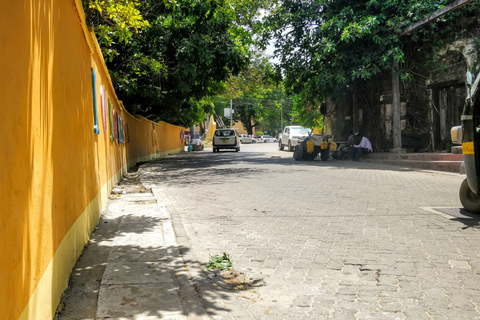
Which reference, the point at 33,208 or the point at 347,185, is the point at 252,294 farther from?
the point at 347,185

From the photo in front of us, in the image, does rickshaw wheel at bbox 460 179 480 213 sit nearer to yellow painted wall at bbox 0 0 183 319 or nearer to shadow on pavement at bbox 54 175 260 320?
shadow on pavement at bbox 54 175 260 320

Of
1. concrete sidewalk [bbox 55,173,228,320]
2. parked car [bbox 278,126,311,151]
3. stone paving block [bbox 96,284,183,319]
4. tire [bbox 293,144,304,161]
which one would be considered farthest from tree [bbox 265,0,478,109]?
stone paving block [bbox 96,284,183,319]

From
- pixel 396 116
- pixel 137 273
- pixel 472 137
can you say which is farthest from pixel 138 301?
pixel 396 116

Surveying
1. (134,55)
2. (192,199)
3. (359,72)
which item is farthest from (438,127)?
(192,199)

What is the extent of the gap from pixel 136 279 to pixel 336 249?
7.40 feet

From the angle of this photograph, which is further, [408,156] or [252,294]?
[408,156]

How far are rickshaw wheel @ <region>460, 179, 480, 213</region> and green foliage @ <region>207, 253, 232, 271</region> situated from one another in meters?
4.29

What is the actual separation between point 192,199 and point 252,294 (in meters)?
5.32

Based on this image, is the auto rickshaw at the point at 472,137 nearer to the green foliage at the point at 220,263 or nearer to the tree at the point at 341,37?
the green foliage at the point at 220,263

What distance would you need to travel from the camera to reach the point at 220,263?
4531 millimetres

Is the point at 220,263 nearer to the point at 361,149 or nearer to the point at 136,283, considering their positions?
the point at 136,283

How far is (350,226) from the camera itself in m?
6.26

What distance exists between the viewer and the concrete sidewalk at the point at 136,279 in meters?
3.34

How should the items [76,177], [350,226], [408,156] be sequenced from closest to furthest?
[76,177] < [350,226] < [408,156]
